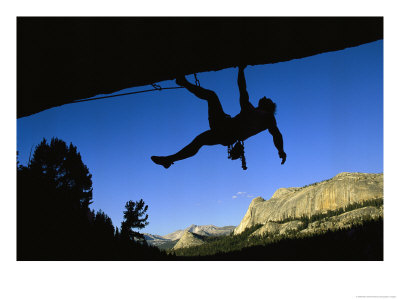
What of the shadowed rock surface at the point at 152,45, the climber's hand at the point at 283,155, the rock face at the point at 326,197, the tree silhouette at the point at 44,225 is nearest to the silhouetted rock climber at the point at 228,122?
the climber's hand at the point at 283,155

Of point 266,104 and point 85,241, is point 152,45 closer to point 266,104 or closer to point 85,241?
point 266,104

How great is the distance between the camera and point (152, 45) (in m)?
3.12

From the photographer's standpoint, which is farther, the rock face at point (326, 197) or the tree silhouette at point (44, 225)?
the rock face at point (326, 197)

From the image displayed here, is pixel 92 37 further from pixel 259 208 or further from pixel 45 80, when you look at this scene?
pixel 259 208

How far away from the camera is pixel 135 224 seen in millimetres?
20500

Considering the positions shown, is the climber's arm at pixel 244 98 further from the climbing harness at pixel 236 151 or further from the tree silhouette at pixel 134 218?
the tree silhouette at pixel 134 218

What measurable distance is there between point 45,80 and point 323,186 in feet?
237

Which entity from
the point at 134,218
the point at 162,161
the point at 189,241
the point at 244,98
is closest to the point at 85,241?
the point at 162,161

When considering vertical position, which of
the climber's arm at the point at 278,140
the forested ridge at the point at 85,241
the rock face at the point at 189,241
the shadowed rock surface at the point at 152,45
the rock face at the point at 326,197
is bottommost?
the rock face at the point at 189,241

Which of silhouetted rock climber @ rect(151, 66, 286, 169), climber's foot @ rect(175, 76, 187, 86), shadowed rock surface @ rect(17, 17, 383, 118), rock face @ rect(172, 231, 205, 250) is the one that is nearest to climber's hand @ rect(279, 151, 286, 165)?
silhouetted rock climber @ rect(151, 66, 286, 169)

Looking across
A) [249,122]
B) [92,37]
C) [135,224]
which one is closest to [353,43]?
[249,122]

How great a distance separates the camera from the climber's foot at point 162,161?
2906 millimetres

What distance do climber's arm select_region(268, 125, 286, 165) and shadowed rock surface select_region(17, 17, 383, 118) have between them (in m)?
1.02

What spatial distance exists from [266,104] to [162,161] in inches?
56.7
